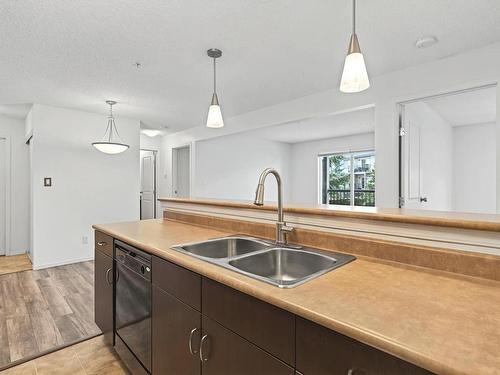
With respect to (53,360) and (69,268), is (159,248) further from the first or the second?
(69,268)

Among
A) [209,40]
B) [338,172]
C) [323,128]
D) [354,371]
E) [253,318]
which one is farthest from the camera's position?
[338,172]

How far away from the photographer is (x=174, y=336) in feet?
4.29

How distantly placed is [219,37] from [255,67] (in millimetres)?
646

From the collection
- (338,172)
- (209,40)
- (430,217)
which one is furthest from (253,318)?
(338,172)

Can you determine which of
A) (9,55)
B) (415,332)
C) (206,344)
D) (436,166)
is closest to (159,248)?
(206,344)

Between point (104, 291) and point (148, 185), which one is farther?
point (148, 185)

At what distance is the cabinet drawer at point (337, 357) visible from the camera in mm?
641

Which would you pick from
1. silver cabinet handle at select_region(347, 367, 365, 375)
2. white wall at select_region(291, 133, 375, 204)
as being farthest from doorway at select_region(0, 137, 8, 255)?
white wall at select_region(291, 133, 375, 204)

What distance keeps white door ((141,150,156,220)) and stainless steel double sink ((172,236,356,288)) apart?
5.05 m

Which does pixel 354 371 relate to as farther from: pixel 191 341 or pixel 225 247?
pixel 225 247

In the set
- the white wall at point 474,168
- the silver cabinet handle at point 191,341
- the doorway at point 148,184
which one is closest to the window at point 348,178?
the white wall at point 474,168

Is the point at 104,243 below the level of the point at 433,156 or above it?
below

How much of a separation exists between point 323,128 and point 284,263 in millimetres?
4792

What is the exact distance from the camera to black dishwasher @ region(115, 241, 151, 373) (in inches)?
59.9
